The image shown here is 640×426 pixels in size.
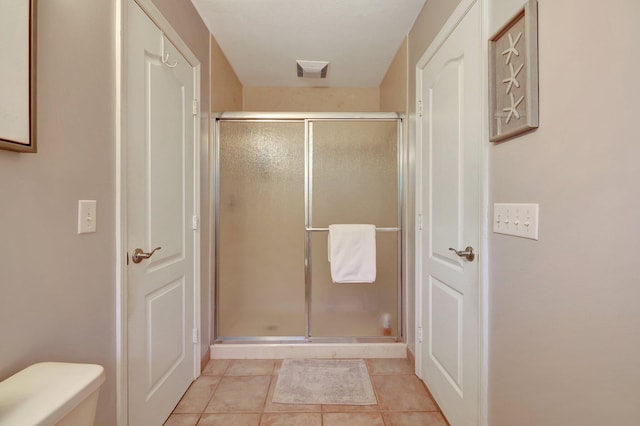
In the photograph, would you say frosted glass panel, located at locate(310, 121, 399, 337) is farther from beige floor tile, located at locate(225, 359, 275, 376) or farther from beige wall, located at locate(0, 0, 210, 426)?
beige wall, located at locate(0, 0, 210, 426)

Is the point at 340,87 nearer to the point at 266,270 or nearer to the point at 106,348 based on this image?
the point at 266,270

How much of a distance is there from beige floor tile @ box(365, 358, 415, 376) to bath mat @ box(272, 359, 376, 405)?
0.19 feet

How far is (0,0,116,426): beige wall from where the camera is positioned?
79 centimetres

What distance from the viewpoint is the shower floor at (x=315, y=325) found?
2.37m

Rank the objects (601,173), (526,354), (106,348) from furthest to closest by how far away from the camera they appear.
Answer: (106,348) → (526,354) → (601,173)

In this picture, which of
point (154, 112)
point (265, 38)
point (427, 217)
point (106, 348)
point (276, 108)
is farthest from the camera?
point (276, 108)

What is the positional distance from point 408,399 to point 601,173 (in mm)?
1629

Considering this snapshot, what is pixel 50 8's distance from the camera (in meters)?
0.88

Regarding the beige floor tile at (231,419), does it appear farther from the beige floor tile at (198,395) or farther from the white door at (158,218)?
the white door at (158,218)

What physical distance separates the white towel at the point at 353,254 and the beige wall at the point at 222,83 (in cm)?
136

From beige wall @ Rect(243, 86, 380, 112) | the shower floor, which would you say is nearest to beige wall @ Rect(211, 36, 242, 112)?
beige wall @ Rect(243, 86, 380, 112)

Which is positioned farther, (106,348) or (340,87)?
(340,87)

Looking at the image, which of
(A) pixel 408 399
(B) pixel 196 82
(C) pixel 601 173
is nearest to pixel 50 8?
(B) pixel 196 82

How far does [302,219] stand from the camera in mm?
2375
